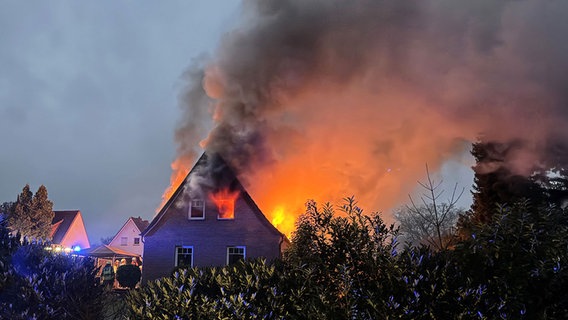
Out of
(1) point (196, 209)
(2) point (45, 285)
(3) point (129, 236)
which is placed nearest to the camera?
(2) point (45, 285)

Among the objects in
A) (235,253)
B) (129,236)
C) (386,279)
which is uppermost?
(129,236)

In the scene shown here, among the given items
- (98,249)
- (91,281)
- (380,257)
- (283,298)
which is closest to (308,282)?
(283,298)

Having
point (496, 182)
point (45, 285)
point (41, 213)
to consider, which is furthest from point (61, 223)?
point (496, 182)

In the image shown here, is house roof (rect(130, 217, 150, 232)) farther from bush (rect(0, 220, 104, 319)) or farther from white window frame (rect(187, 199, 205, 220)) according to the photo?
bush (rect(0, 220, 104, 319))

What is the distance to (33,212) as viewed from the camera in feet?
131

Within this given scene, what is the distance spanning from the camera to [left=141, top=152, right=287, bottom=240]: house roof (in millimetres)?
21961

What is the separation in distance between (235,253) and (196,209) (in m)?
3.53

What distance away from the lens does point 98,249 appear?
31625mm

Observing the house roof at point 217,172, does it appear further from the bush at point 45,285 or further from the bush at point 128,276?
the bush at point 45,285

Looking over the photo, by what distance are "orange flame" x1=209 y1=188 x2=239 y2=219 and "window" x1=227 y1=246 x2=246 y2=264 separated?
6.09 feet

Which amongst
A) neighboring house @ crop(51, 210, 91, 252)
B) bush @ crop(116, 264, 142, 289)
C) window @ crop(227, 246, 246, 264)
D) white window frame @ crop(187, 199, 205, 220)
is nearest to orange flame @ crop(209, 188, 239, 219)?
white window frame @ crop(187, 199, 205, 220)

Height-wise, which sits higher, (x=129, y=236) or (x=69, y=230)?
(x=129, y=236)

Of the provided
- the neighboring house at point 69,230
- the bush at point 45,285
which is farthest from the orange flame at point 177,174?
the neighboring house at point 69,230

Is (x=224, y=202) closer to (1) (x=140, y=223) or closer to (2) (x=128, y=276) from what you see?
(2) (x=128, y=276)
